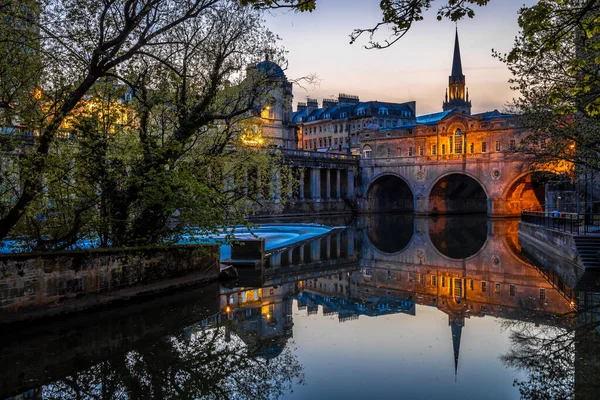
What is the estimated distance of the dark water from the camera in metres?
7.69

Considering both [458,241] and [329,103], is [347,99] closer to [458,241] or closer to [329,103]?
[329,103]

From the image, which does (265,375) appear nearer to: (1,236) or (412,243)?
(1,236)

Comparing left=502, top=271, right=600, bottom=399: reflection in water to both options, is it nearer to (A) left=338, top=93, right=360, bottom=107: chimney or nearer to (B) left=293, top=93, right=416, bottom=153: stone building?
(B) left=293, top=93, right=416, bottom=153: stone building

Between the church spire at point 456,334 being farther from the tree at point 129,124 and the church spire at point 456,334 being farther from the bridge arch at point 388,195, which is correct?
the bridge arch at point 388,195

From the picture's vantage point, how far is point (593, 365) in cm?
845

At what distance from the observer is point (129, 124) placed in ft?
47.1

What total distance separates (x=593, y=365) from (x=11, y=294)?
1089cm

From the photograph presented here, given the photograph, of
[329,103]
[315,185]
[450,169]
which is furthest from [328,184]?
[329,103]

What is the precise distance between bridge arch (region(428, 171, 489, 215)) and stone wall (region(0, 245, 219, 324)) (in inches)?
1885

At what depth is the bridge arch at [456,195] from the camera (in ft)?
201

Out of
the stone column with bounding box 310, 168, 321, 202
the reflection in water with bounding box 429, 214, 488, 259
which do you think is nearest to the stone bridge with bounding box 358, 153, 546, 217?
the stone column with bounding box 310, 168, 321, 202

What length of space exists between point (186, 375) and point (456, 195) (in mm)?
62204

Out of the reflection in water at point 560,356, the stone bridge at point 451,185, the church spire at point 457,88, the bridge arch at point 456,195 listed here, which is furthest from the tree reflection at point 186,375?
the church spire at point 457,88

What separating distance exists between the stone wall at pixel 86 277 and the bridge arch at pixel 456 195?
4787 centimetres
